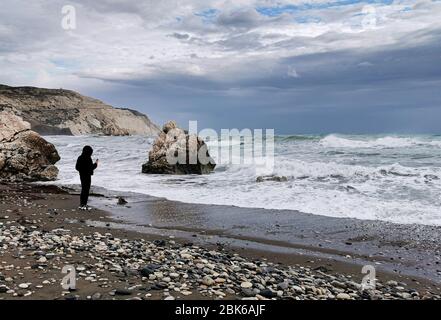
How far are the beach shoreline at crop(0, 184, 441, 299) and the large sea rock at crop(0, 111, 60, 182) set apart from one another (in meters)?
5.56

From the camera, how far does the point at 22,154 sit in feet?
62.3

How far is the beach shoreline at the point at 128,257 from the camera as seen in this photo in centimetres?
533

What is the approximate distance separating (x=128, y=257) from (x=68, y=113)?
104012 millimetres

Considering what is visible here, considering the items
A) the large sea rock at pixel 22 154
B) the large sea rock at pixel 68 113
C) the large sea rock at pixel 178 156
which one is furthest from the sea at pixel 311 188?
the large sea rock at pixel 68 113

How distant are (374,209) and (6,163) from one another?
15.2m

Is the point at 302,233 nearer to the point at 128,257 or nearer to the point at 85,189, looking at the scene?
the point at 128,257

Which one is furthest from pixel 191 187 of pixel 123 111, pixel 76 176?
pixel 123 111

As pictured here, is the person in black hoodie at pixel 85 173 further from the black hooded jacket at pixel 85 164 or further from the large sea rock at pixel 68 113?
the large sea rock at pixel 68 113

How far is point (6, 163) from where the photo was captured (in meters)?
18.6

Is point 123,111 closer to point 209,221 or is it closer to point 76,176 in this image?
point 76,176

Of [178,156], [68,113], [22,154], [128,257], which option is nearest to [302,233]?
[128,257]

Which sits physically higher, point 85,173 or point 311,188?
point 85,173

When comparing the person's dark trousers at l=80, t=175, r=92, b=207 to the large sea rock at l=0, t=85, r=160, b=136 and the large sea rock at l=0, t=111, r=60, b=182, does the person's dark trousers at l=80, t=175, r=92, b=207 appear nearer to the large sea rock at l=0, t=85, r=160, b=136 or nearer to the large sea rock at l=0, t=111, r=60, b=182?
the large sea rock at l=0, t=111, r=60, b=182

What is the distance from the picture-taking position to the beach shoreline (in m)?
5.33
